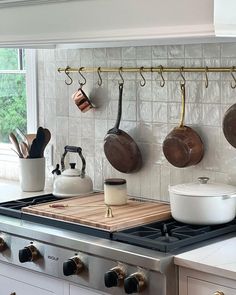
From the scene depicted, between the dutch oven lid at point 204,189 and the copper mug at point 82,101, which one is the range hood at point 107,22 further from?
the dutch oven lid at point 204,189

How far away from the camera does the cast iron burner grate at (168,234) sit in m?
2.38

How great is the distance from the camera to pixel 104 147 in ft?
10.4

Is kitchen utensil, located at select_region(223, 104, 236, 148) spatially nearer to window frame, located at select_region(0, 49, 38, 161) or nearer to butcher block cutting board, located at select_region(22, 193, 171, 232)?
butcher block cutting board, located at select_region(22, 193, 171, 232)

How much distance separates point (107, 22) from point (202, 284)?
3.51 ft

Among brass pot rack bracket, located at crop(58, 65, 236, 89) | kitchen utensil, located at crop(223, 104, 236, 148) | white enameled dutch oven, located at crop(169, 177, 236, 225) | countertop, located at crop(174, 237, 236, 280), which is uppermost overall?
brass pot rack bracket, located at crop(58, 65, 236, 89)

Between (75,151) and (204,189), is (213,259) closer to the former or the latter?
(204,189)

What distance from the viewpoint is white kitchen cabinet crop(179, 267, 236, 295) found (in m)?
2.17

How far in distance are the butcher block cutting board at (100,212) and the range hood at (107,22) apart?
2.25ft

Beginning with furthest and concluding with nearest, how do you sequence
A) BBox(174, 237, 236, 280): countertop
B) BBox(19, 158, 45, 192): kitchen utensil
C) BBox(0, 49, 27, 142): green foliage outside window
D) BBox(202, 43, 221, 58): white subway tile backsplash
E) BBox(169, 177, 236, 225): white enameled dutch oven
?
BBox(0, 49, 27, 142): green foliage outside window, BBox(19, 158, 45, 192): kitchen utensil, BBox(202, 43, 221, 58): white subway tile backsplash, BBox(169, 177, 236, 225): white enameled dutch oven, BBox(174, 237, 236, 280): countertop

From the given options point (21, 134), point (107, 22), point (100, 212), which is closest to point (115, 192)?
point (100, 212)

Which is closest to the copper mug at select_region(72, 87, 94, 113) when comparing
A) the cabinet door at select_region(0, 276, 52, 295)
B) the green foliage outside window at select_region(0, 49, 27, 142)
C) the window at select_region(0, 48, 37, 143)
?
the window at select_region(0, 48, 37, 143)

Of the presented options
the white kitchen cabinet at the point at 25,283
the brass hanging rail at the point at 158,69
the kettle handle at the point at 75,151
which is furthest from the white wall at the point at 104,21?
the white kitchen cabinet at the point at 25,283

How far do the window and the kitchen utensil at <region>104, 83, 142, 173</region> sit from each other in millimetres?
659

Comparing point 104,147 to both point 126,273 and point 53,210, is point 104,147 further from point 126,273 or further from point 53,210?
point 126,273
